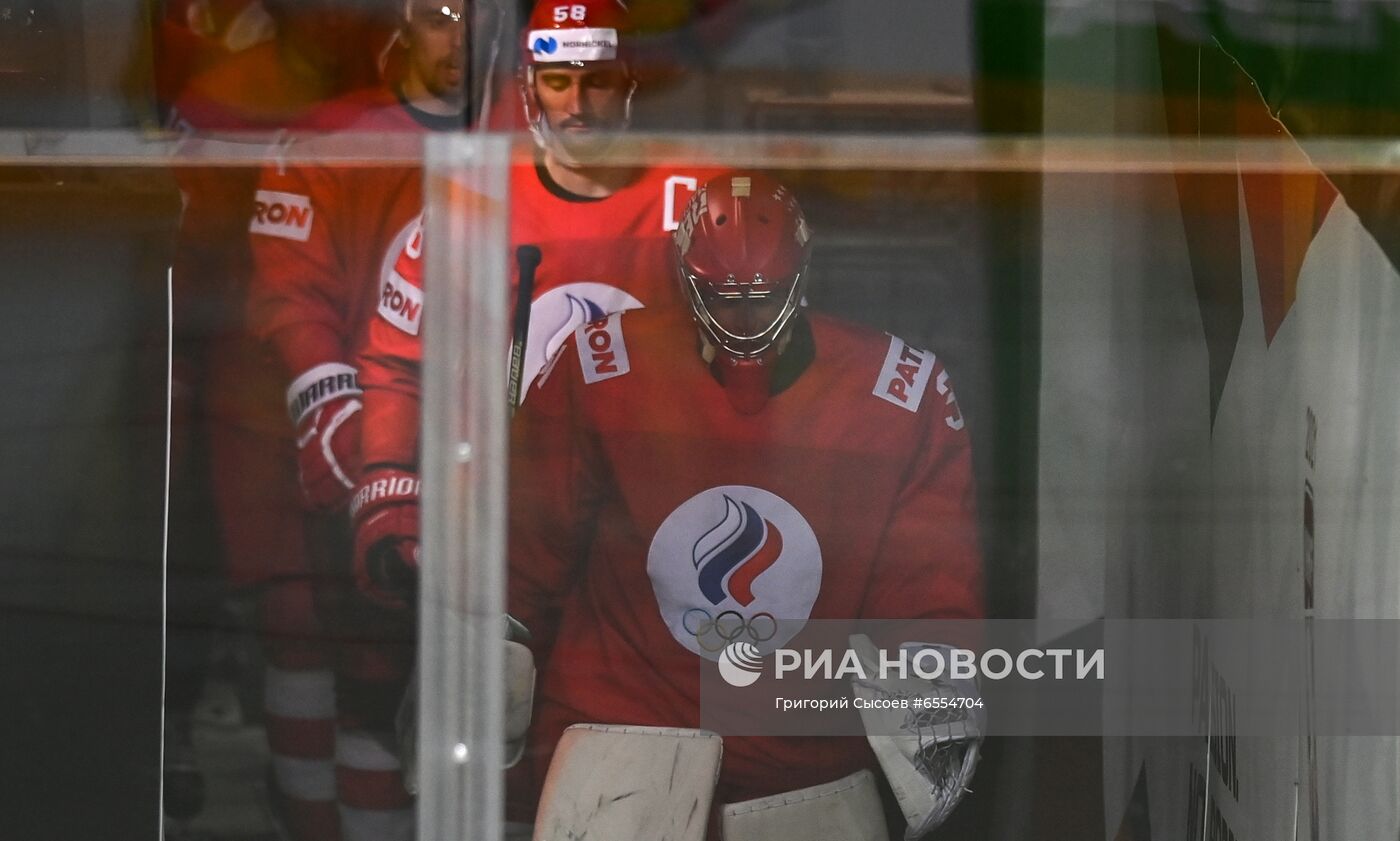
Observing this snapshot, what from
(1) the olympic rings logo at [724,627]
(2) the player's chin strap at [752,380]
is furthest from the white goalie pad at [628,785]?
(2) the player's chin strap at [752,380]

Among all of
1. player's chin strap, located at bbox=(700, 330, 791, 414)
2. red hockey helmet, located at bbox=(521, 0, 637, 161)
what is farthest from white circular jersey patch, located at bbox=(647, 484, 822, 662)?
red hockey helmet, located at bbox=(521, 0, 637, 161)

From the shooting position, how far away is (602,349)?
1.64 m

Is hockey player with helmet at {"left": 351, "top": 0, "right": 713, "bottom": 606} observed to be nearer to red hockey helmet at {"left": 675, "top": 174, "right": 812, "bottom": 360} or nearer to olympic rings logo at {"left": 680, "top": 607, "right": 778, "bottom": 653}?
red hockey helmet at {"left": 675, "top": 174, "right": 812, "bottom": 360}

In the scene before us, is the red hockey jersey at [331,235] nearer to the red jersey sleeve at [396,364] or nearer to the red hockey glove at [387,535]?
the red jersey sleeve at [396,364]

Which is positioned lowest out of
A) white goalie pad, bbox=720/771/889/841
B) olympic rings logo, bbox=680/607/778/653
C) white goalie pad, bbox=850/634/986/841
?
white goalie pad, bbox=720/771/889/841

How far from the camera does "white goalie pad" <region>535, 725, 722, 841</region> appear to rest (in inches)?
65.2

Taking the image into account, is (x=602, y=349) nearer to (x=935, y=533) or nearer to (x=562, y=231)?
(x=562, y=231)

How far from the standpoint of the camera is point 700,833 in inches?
65.9

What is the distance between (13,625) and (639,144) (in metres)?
1.08

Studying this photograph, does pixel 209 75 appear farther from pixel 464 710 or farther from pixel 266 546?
pixel 464 710

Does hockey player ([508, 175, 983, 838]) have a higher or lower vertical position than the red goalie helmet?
lower

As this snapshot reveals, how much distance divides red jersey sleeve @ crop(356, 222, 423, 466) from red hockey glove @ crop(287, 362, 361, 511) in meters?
0.02

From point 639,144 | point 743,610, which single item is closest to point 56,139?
point 639,144

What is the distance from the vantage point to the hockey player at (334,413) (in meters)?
1.65
